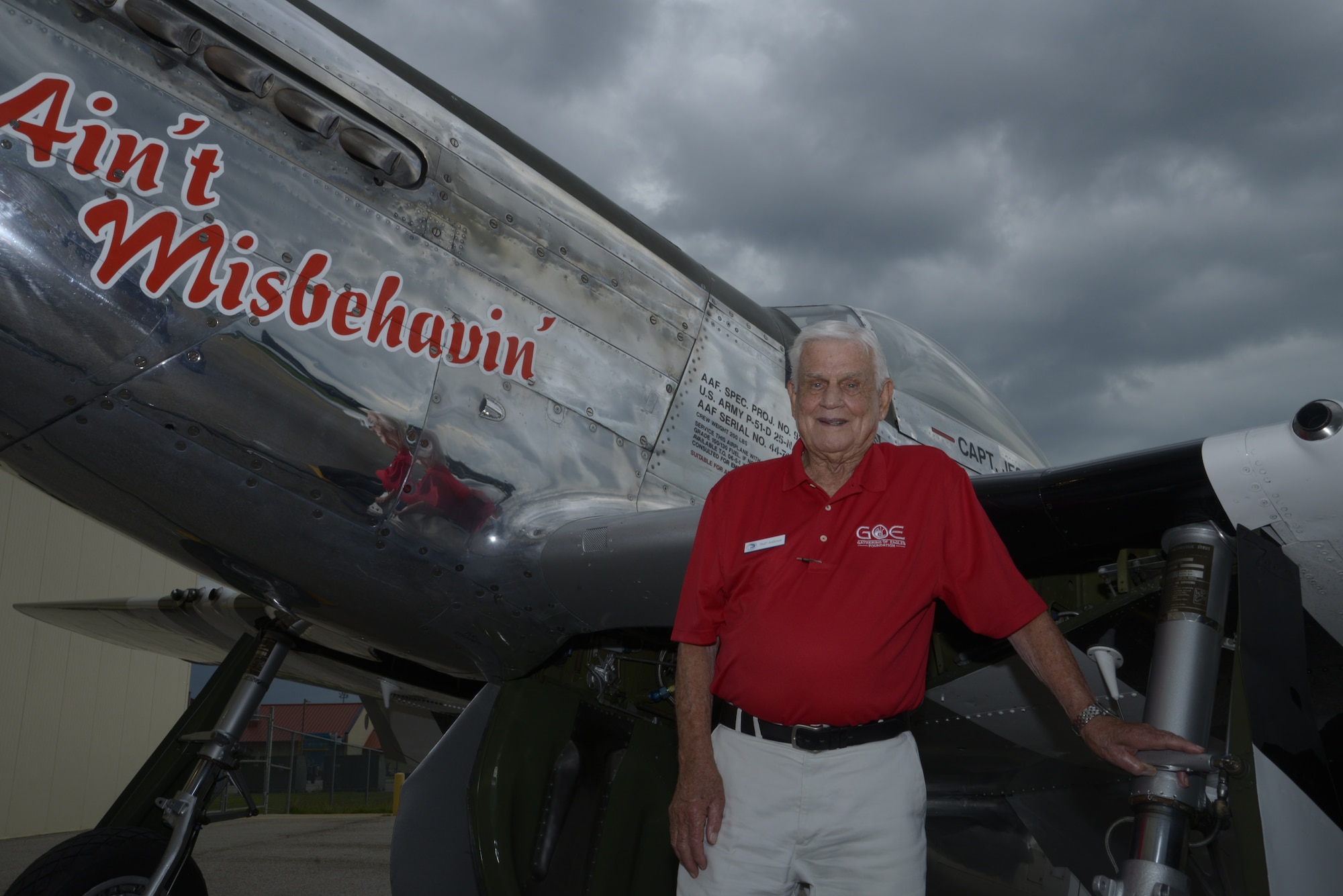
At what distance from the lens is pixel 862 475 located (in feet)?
5.86

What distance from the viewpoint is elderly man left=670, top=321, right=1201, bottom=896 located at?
163 centimetres

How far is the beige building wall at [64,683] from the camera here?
37.0ft

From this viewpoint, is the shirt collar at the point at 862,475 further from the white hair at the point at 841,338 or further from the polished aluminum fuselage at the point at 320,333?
the polished aluminum fuselage at the point at 320,333

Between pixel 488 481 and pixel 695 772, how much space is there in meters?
1.11

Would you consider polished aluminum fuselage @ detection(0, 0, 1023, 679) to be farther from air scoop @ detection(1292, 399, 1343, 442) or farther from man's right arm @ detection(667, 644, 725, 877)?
air scoop @ detection(1292, 399, 1343, 442)

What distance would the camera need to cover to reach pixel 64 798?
11.7m

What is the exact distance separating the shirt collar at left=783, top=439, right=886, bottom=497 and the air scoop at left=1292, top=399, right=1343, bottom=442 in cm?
84

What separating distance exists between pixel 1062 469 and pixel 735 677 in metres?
1.06

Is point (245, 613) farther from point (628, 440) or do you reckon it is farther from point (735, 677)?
point (735, 677)

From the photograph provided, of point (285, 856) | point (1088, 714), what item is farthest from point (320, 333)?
point (285, 856)

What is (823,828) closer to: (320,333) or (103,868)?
(320,333)

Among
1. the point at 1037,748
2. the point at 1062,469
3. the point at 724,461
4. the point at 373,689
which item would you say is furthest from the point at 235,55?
the point at 373,689

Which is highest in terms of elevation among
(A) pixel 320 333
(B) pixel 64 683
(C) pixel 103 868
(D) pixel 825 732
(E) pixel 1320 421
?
(E) pixel 1320 421

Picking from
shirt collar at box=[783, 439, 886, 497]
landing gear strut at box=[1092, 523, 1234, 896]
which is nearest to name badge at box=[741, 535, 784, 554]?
shirt collar at box=[783, 439, 886, 497]
